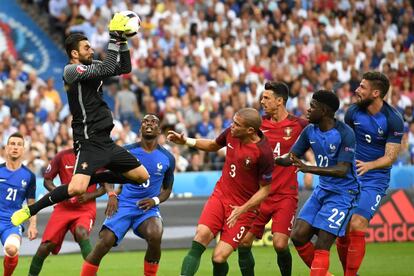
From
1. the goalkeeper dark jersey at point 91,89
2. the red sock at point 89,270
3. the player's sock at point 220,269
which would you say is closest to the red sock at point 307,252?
the player's sock at point 220,269

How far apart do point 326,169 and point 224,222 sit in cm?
138

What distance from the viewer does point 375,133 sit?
47.4 feet

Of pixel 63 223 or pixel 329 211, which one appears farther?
pixel 63 223

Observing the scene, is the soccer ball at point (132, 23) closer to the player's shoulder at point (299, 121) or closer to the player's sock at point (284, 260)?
the player's shoulder at point (299, 121)

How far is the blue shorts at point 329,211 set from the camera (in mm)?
13125

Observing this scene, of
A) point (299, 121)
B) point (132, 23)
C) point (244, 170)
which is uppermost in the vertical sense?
point (132, 23)

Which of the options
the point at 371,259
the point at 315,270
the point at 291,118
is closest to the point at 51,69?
the point at 371,259

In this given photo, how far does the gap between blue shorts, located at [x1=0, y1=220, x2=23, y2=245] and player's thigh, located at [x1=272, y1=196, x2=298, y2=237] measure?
3.39 meters

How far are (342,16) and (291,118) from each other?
55.1ft

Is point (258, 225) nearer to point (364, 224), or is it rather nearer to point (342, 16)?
point (364, 224)

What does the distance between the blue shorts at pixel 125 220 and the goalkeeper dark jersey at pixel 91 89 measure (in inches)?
59.5

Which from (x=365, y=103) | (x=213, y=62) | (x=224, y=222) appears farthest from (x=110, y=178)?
(x=213, y=62)

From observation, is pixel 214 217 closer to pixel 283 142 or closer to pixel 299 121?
pixel 283 142

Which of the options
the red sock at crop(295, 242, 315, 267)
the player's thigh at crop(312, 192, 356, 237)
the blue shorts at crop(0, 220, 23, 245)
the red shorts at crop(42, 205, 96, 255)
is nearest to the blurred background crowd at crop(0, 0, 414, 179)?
the red shorts at crop(42, 205, 96, 255)
